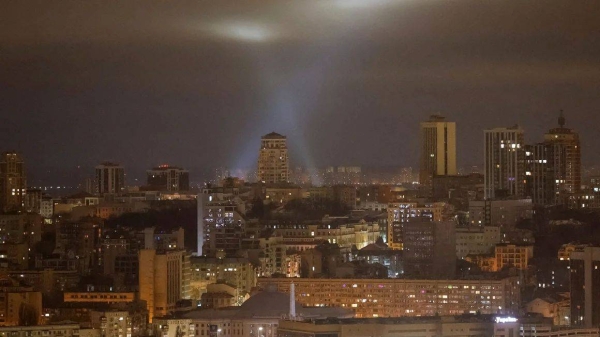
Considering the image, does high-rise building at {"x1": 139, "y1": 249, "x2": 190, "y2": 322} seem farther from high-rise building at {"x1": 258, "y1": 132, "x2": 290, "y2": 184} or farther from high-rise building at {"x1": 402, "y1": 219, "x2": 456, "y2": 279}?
high-rise building at {"x1": 258, "y1": 132, "x2": 290, "y2": 184}

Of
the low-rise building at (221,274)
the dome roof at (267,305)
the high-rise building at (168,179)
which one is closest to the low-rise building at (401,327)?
the dome roof at (267,305)

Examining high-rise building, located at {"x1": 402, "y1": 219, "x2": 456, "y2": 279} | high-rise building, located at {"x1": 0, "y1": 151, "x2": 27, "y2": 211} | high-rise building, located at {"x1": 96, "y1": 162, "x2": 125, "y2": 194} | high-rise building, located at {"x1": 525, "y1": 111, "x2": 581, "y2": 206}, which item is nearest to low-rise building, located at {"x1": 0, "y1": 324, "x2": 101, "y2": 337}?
high-rise building, located at {"x1": 402, "y1": 219, "x2": 456, "y2": 279}

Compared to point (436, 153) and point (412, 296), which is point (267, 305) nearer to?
point (412, 296)

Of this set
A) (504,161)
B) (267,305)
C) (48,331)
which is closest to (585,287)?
(267,305)

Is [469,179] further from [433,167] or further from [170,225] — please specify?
[170,225]

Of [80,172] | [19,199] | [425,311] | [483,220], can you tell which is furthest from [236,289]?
[80,172]

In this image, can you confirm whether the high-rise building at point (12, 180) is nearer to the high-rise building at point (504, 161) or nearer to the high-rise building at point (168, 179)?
the high-rise building at point (168, 179)
